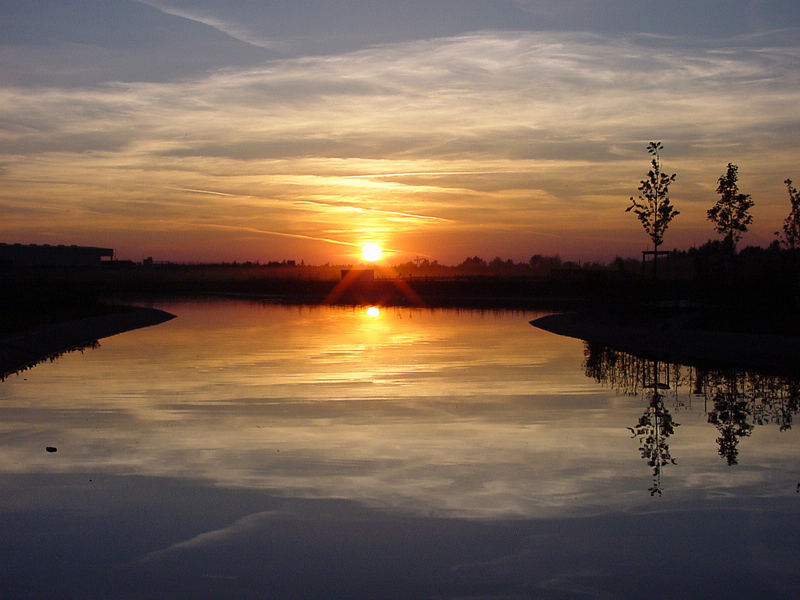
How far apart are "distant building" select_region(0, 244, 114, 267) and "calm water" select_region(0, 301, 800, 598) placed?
12873cm

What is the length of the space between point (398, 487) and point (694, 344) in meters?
28.6

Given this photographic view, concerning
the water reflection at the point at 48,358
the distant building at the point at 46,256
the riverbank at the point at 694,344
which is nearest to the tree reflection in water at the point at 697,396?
the riverbank at the point at 694,344

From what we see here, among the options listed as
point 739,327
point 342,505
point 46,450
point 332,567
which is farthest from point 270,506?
point 739,327

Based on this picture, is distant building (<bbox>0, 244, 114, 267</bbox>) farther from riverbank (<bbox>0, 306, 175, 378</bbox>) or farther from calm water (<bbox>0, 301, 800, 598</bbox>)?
calm water (<bbox>0, 301, 800, 598</bbox>)

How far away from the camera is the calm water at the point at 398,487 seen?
977cm

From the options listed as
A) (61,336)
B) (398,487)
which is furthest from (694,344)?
(61,336)

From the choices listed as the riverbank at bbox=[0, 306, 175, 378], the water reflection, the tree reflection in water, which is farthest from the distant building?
the tree reflection in water

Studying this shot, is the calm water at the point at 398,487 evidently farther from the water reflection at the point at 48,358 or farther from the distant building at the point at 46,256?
the distant building at the point at 46,256

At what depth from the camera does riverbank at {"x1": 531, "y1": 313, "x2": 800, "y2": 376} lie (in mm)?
32625

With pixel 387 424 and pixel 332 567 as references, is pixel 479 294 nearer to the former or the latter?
pixel 387 424

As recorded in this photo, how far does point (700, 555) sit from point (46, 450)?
1185 centimetres

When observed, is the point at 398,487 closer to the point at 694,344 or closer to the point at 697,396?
the point at 697,396

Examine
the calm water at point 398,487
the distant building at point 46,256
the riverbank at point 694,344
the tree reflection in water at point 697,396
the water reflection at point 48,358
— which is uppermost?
the distant building at point 46,256

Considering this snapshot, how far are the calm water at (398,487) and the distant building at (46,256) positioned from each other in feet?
422
